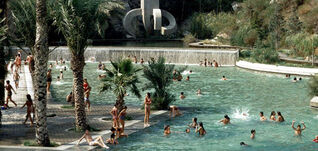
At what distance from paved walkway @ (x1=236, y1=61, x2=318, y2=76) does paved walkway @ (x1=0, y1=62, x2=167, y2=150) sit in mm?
17308

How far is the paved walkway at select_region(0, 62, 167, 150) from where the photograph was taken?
18.5 meters

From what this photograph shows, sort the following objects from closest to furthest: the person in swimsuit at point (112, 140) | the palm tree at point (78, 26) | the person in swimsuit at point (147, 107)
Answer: the person in swimsuit at point (112, 140) < the palm tree at point (78, 26) < the person in swimsuit at point (147, 107)

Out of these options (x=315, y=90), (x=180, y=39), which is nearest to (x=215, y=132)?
(x=315, y=90)

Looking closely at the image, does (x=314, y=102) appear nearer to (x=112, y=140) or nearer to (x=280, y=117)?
(x=280, y=117)

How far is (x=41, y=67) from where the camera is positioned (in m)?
17.8

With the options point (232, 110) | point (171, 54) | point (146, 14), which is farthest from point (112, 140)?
point (146, 14)

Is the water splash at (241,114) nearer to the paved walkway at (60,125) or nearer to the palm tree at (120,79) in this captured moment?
the paved walkway at (60,125)

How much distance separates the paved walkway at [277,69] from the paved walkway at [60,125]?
56.8 ft

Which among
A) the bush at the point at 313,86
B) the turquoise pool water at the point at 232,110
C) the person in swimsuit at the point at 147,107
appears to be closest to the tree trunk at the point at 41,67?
the turquoise pool water at the point at 232,110

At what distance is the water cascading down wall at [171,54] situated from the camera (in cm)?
4628

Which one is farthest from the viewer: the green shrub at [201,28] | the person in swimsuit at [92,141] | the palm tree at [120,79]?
the green shrub at [201,28]

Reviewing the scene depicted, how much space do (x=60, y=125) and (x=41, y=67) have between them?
14.9ft

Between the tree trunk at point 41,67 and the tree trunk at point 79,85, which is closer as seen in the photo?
the tree trunk at point 41,67

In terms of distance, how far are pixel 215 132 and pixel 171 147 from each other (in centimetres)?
329
